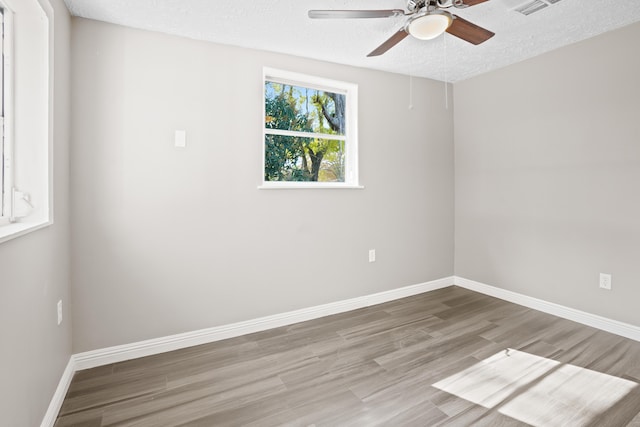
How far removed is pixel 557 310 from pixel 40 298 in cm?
381

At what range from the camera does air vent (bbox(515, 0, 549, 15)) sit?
6.95ft

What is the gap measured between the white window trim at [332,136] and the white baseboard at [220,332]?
1.12 metres

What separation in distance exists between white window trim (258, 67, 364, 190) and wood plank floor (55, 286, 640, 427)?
4.08ft

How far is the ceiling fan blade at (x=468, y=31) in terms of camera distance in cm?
184

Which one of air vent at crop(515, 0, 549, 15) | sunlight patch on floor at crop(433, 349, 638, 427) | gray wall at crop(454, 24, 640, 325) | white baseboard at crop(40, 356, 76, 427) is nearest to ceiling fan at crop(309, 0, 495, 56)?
air vent at crop(515, 0, 549, 15)

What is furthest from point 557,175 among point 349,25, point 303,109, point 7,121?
point 7,121

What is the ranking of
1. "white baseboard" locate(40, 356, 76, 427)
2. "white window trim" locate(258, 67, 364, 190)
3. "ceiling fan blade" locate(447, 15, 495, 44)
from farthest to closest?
"white window trim" locate(258, 67, 364, 190) < "ceiling fan blade" locate(447, 15, 495, 44) < "white baseboard" locate(40, 356, 76, 427)

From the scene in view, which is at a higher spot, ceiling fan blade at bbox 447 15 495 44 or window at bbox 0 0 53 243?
ceiling fan blade at bbox 447 15 495 44

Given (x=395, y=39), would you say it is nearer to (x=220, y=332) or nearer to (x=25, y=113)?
(x=25, y=113)

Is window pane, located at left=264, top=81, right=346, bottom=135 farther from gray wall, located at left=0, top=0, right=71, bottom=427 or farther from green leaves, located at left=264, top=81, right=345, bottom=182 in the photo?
gray wall, located at left=0, top=0, right=71, bottom=427

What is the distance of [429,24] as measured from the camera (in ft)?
5.96

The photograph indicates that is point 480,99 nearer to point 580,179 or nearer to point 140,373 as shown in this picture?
point 580,179

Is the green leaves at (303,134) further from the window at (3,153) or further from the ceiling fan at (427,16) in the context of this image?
the window at (3,153)

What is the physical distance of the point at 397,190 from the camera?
11.4 ft
